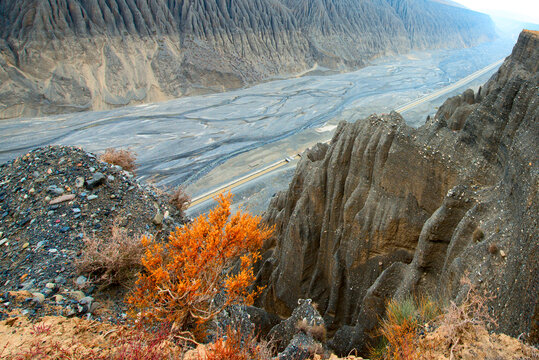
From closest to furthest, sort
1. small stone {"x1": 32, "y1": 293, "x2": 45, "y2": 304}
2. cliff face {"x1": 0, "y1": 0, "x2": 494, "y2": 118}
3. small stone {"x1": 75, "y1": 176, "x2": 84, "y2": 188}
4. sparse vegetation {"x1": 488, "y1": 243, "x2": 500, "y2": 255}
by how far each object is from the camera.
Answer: sparse vegetation {"x1": 488, "y1": 243, "x2": 500, "y2": 255} < small stone {"x1": 32, "y1": 293, "x2": 45, "y2": 304} < small stone {"x1": 75, "y1": 176, "x2": 84, "y2": 188} < cliff face {"x1": 0, "y1": 0, "x2": 494, "y2": 118}

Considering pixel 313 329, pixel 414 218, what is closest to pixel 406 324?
pixel 313 329

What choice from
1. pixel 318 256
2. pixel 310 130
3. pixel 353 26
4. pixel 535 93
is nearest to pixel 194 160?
pixel 310 130

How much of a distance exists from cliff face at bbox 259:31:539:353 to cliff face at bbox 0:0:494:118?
29525 mm

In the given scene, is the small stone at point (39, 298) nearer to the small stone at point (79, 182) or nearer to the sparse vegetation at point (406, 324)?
the small stone at point (79, 182)

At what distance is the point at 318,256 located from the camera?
9250 millimetres

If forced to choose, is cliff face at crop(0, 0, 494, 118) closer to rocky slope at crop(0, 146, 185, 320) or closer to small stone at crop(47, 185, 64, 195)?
rocky slope at crop(0, 146, 185, 320)

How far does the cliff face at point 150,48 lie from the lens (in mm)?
31344

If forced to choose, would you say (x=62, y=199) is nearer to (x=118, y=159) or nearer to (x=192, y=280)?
(x=118, y=159)

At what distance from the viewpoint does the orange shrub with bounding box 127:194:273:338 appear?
20.9ft

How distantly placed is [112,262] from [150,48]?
34962mm

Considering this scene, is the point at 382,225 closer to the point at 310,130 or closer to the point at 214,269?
the point at 214,269

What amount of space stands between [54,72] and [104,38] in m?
6.31

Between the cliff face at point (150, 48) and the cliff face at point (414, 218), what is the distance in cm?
2952

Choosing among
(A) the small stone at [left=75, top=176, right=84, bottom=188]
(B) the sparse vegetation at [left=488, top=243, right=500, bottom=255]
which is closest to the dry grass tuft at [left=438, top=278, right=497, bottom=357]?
(B) the sparse vegetation at [left=488, top=243, right=500, bottom=255]
